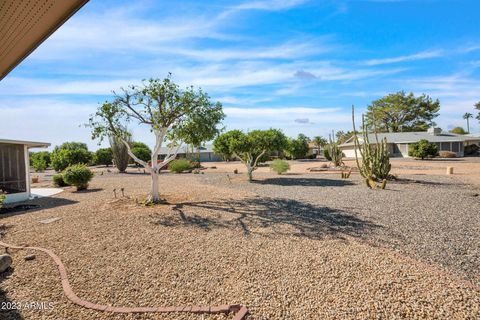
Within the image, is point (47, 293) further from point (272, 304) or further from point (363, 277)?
point (363, 277)

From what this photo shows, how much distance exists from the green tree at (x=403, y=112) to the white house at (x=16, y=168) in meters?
51.6

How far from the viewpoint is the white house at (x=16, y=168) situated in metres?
12.4

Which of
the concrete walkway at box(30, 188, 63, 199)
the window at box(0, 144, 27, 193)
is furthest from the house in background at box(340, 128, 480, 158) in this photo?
the window at box(0, 144, 27, 193)

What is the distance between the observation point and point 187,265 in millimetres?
4691

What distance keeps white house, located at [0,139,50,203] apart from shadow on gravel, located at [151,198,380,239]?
813 cm

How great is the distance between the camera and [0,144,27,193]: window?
42.8 feet

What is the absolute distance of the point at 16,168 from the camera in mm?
13711

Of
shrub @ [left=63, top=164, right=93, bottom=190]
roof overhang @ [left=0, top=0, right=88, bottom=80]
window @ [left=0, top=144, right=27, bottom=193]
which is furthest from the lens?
shrub @ [left=63, top=164, right=93, bottom=190]

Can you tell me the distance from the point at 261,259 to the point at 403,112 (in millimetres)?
58960

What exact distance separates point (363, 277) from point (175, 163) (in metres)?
23.9

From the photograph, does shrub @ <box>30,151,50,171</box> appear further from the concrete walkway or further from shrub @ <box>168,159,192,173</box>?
the concrete walkway

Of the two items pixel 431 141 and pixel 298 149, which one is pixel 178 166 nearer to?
pixel 298 149

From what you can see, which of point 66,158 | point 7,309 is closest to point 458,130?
point 66,158

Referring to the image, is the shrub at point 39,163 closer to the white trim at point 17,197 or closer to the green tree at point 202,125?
the white trim at point 17,197
